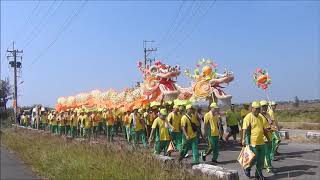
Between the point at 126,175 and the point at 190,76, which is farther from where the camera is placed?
the point at 190,76

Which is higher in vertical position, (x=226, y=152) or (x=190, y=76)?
(x=190, y=76)

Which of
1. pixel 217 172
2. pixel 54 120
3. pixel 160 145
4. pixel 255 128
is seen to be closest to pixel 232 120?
pixel 160 145

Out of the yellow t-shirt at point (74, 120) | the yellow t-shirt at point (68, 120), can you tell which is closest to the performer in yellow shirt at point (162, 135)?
the yellow t-shirt at point (74, 120)

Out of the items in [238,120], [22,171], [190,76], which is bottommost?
[22,171]

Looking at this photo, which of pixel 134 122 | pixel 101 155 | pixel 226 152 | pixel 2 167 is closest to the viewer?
pixel 101 155

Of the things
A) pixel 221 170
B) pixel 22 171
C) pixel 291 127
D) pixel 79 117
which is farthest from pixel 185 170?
pixel 291 127

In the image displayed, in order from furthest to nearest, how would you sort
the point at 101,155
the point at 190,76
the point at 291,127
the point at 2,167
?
the point at 291,127, the point at 190,76, the point at 2,167, the point at 101,155

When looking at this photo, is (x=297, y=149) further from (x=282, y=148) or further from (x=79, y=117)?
(x=79, y=117)

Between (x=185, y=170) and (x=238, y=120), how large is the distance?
1160 centimetres

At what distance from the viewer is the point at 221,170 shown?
10.2m

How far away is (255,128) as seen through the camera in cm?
1199

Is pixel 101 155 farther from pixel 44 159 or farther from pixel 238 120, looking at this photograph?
pixel 238 120

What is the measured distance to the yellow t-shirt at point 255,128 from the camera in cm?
1188

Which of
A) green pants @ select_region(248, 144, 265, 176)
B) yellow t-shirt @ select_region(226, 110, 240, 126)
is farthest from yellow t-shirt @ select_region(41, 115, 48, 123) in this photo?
green pants @ select_region(248, 144, 265, 176)
